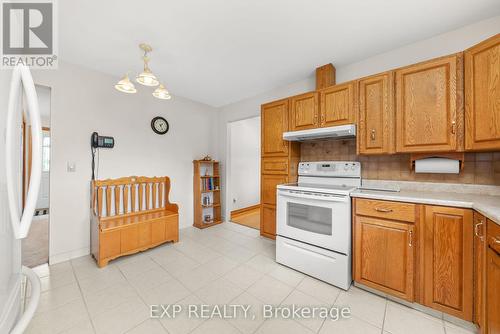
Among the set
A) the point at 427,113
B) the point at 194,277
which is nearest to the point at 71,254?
the point at 194,277

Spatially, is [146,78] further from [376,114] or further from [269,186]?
[376,114]

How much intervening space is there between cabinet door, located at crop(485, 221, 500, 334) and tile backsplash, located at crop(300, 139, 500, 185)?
2.75ft

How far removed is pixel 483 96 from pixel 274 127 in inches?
73.7

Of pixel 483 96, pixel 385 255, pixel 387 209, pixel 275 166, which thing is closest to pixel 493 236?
pixel 387 209

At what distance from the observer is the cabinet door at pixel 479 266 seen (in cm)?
121

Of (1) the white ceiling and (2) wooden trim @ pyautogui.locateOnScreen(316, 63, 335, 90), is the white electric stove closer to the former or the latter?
(2) wooden trim @ pyautogui.locateOnScreen(316, 63, 335, 90)

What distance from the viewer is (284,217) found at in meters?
2.22

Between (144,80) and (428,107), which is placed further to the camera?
(144,80)

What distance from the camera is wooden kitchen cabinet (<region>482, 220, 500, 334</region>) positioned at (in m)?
1.05

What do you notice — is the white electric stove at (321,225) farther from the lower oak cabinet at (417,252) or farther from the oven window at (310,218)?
the lower oak cabinet at (417,252)

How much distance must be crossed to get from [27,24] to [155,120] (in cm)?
157

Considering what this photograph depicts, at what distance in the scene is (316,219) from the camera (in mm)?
1972

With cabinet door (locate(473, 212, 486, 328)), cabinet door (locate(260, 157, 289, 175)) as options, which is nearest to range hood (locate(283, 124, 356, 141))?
cabinet door (locate(260, 157, 289, 175))

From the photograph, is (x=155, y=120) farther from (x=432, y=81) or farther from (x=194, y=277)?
(x=432, y=81)
